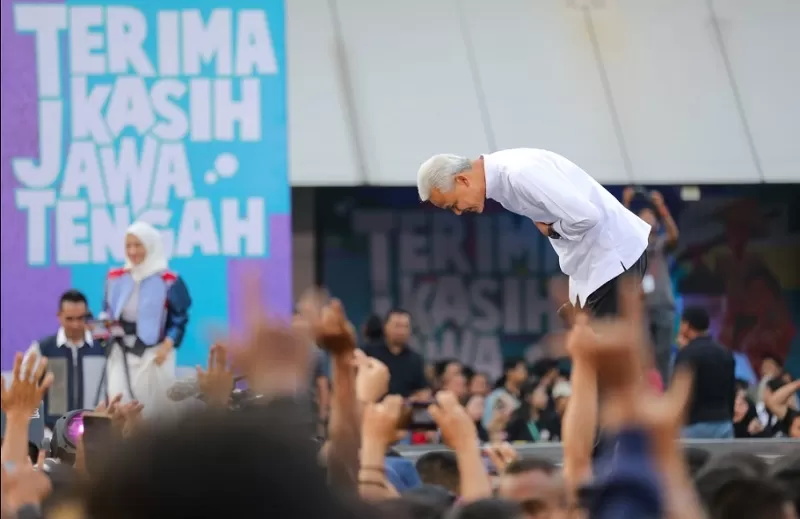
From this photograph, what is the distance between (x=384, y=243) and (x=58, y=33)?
3.21 meters

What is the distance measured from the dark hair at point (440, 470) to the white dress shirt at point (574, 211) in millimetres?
906

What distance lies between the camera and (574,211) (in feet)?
16.1

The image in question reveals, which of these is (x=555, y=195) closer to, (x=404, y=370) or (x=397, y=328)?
(x=404, y=370)

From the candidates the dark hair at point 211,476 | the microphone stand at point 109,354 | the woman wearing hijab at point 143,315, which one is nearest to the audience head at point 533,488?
the dark hair at point 211,476

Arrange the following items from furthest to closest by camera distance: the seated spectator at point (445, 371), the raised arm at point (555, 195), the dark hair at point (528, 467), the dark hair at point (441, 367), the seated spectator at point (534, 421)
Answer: the dark hair at point (441, 367) → the seated spectator at point (445, 371) → the seated spectator at point (534, 421) → the raised arm at point (555, 195) → the dark hair at point (528, 467)

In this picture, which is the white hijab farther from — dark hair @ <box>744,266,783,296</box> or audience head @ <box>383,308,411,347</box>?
dark hair @ <box>744,266,783,296</box>

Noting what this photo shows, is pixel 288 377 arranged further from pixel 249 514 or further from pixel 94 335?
pixel 94 335

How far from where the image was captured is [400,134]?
11.2 meters

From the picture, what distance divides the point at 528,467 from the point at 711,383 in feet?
14.0

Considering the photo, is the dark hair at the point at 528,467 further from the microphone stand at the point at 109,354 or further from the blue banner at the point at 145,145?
the blue banner at the point at 145,145

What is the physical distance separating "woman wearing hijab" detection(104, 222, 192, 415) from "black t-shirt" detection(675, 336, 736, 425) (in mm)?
2958

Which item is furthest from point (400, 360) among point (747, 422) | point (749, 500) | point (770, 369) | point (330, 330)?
point (749, 500)

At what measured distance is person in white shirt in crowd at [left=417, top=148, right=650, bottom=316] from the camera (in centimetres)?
493

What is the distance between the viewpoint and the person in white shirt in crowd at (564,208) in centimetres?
493
